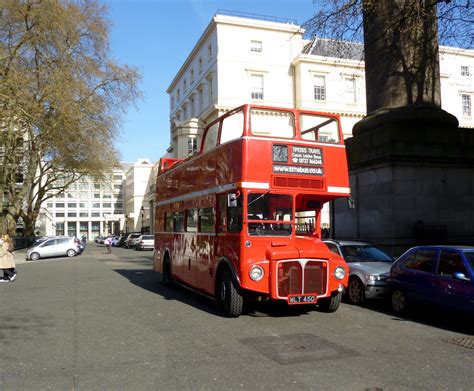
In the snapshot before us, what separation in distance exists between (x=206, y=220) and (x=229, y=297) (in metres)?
2.40

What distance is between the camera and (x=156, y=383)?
541 cm

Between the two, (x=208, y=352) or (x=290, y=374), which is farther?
(x=208, y=352)

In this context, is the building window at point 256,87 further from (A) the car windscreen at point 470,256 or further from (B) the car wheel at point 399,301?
(A) the car windscreen at point 470,256

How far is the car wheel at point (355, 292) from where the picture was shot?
10.7m

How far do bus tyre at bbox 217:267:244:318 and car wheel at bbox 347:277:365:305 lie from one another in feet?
9.90

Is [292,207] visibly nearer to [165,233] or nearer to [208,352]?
[208,352]

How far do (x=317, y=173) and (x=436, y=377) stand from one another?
508cm

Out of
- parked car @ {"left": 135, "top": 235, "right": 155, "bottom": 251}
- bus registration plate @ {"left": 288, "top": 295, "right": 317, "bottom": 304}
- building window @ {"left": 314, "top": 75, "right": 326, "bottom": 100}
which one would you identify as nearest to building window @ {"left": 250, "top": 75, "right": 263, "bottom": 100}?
building window @ {"left": 314, "top": 75, "right": 326, "bottom": 100}

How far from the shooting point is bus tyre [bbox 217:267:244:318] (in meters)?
9.18

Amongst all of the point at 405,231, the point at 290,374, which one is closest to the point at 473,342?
the point at 290,374

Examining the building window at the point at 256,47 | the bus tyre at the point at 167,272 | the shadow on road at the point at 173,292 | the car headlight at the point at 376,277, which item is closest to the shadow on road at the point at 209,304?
the shadow on road at the point at 173,292

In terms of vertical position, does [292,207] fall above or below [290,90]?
below

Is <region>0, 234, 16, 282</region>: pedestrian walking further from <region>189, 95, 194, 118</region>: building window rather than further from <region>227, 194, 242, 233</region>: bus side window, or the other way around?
<region>189, 95, 194, 118</region>: building window

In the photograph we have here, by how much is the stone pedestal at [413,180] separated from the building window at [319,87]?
129ft
